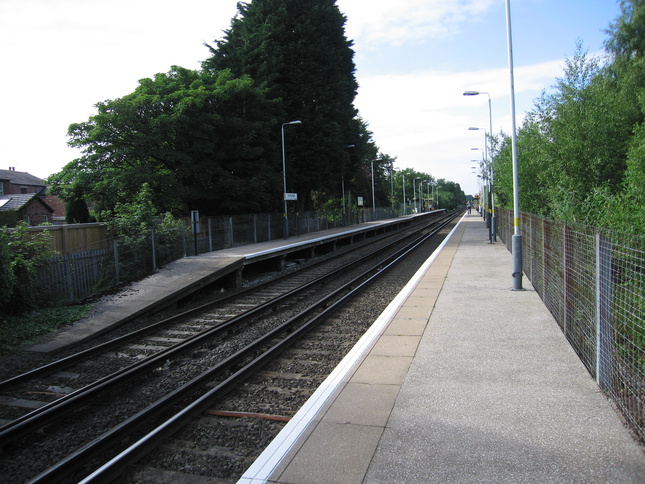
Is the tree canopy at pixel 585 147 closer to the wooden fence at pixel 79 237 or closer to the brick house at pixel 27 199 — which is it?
the wooden fence at pixel 79 237

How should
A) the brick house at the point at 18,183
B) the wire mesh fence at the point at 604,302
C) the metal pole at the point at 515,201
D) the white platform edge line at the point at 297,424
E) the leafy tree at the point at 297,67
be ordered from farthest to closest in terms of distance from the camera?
the brick house at the point at 18,183
the leafy tree at the point at 297,67
the metal pole at the point at 515,201
the wire mesh fence at the point at 604,302
the white platform edge line at the point at 297,424

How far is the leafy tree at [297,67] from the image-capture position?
3434cm

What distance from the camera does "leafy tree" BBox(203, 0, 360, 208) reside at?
3434cm

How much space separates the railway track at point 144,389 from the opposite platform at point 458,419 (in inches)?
35.3

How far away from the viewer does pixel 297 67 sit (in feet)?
118

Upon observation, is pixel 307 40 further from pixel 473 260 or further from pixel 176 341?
pixel 176 341

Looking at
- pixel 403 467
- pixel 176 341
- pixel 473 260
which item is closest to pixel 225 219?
pixel 473 260

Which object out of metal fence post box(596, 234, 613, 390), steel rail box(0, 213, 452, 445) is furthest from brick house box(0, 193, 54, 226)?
metal fence post box(596, 234, 613, 390)

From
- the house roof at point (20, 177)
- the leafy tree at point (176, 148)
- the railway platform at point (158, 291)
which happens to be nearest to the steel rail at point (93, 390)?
the railway platform at point (158, 291)

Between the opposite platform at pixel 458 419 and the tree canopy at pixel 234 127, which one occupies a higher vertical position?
the tree canopy at pixel 234 127

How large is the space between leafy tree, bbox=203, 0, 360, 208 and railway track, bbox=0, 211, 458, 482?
2622 centimetres

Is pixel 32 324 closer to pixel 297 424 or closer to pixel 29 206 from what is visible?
pixel 297 424

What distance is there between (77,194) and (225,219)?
25.3 feet

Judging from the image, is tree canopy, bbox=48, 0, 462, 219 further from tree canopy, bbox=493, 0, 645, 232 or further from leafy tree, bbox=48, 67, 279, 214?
tree canopy, bbox=493, 0, 645, 232
